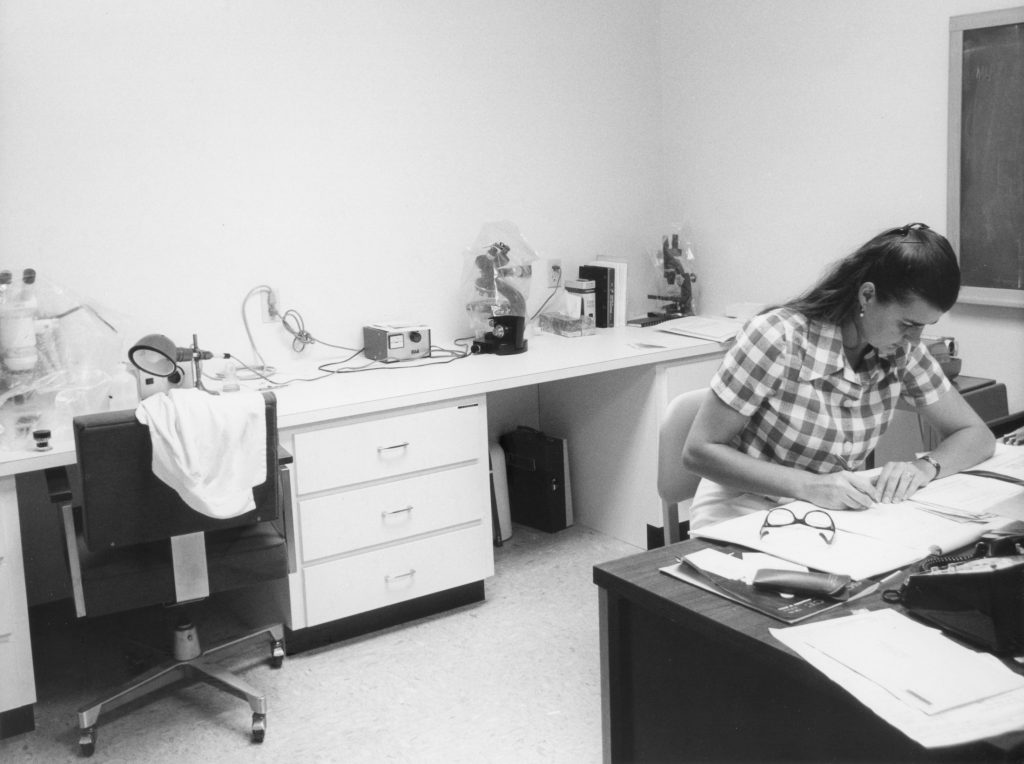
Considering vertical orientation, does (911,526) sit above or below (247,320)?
below

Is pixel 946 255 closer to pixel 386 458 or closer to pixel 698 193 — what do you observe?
pixel 386 458

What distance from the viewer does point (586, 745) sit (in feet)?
7.38

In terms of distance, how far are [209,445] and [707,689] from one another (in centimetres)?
120

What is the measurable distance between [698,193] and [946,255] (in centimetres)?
213

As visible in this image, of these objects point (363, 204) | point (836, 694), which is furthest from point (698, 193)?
point (836, 694)

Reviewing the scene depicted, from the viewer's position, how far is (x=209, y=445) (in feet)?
6.96

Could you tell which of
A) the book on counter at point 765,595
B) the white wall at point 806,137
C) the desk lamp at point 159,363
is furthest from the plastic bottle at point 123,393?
the white wall at point 806,137

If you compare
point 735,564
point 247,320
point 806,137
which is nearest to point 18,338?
point 247,320

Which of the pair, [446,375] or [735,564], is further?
[446,375]

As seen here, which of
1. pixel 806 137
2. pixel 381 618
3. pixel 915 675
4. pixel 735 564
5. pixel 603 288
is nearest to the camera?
pixel 915 675

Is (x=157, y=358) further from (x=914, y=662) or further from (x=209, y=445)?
(x=914, y=662)

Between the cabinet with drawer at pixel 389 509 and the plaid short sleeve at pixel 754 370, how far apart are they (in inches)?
40.8

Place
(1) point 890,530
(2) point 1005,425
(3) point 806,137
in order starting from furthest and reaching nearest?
(3) point 806,137 < (2) point 1005,425 < (1) point 890,530

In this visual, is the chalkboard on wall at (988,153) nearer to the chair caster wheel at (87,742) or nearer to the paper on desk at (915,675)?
the paper on desk at (915,675)
